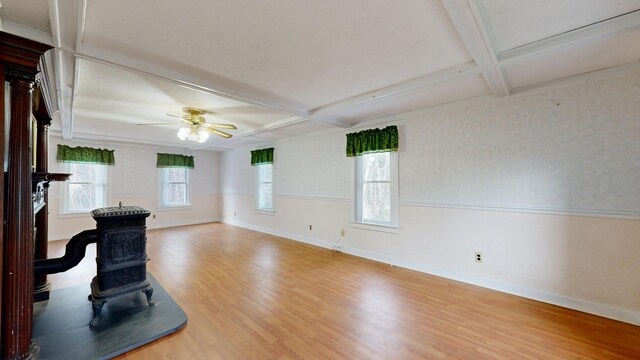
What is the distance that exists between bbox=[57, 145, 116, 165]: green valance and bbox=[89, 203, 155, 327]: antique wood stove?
183 inches

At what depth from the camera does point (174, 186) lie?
7.38 metres

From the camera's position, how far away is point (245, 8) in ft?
5.16

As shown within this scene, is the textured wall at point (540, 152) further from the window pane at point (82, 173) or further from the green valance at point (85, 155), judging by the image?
the window pane at point (82, 173)

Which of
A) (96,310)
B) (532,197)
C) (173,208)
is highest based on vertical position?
(532,197)

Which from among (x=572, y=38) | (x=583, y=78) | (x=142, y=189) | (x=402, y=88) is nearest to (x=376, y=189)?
(x=402, y=88)

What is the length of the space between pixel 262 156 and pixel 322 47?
4.56 meters

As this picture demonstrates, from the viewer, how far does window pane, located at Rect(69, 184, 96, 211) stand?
5.82 m

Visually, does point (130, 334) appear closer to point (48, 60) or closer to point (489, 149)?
point (48, 60)

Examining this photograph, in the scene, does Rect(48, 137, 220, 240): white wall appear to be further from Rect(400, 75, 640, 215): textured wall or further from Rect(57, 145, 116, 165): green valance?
Rect(400, 75, 640, 215): textured wall

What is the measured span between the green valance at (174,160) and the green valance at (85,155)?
3.30 ft

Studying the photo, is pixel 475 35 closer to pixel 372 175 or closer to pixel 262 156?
pixel 372 175

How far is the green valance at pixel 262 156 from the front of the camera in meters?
6.14

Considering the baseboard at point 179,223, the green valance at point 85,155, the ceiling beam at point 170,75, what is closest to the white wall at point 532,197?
the ceiling beam at point 170,75

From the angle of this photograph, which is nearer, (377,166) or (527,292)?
(527,292)
